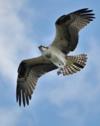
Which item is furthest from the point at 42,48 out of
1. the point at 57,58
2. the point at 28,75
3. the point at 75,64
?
the point at 28,75

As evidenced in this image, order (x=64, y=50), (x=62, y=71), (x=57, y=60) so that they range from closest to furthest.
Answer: (x=62, y=71) < (x=57, y=60) < (x=64, y=50)

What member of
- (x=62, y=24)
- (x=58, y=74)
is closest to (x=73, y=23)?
(x=62, y=24)

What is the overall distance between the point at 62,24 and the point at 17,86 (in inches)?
112

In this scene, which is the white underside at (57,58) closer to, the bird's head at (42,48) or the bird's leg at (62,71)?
the bird's head at (42,48)

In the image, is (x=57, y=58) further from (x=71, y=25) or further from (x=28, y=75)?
(x=28, y=75)

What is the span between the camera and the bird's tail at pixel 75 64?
82.7 feet


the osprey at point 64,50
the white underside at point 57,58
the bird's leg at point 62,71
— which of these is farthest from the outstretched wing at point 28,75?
the bird's leg at point 62,71

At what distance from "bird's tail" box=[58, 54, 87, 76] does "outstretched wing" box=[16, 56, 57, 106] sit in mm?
1394

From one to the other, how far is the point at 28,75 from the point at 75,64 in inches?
99.4

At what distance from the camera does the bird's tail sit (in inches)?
992

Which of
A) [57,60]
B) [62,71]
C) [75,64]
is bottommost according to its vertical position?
[62,71]

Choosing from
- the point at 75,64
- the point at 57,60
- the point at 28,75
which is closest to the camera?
the point at 75,64

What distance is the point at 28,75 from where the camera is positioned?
27.6 m

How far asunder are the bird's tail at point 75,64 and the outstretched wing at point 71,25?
73 cm
